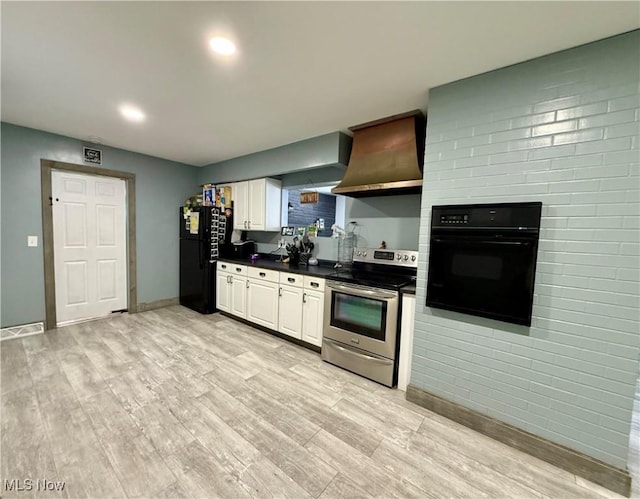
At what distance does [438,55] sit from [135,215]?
14.3 feet

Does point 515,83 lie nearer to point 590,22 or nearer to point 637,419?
point 590,22

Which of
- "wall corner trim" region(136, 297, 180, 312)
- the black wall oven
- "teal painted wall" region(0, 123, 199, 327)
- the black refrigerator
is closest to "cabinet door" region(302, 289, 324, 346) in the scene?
the black wall oven

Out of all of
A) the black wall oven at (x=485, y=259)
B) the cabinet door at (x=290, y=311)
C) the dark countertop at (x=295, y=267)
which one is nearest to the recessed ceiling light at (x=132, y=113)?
the dark countertop at (x=295, y=267)

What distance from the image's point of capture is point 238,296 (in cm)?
373

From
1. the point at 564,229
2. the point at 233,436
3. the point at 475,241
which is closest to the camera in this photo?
the point at 564,229

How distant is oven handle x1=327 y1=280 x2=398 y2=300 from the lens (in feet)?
7.47

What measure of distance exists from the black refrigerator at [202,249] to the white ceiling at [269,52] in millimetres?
1672

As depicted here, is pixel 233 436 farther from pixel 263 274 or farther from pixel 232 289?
pixel 232 289

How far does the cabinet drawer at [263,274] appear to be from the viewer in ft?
10.7

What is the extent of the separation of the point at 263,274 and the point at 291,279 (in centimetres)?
51

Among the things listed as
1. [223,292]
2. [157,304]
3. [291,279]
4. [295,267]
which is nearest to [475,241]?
[291,279]

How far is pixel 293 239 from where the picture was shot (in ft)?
12.8

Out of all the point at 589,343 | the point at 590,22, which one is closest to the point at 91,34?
the point at 590,22

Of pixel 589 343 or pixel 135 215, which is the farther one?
pixel 135 215
